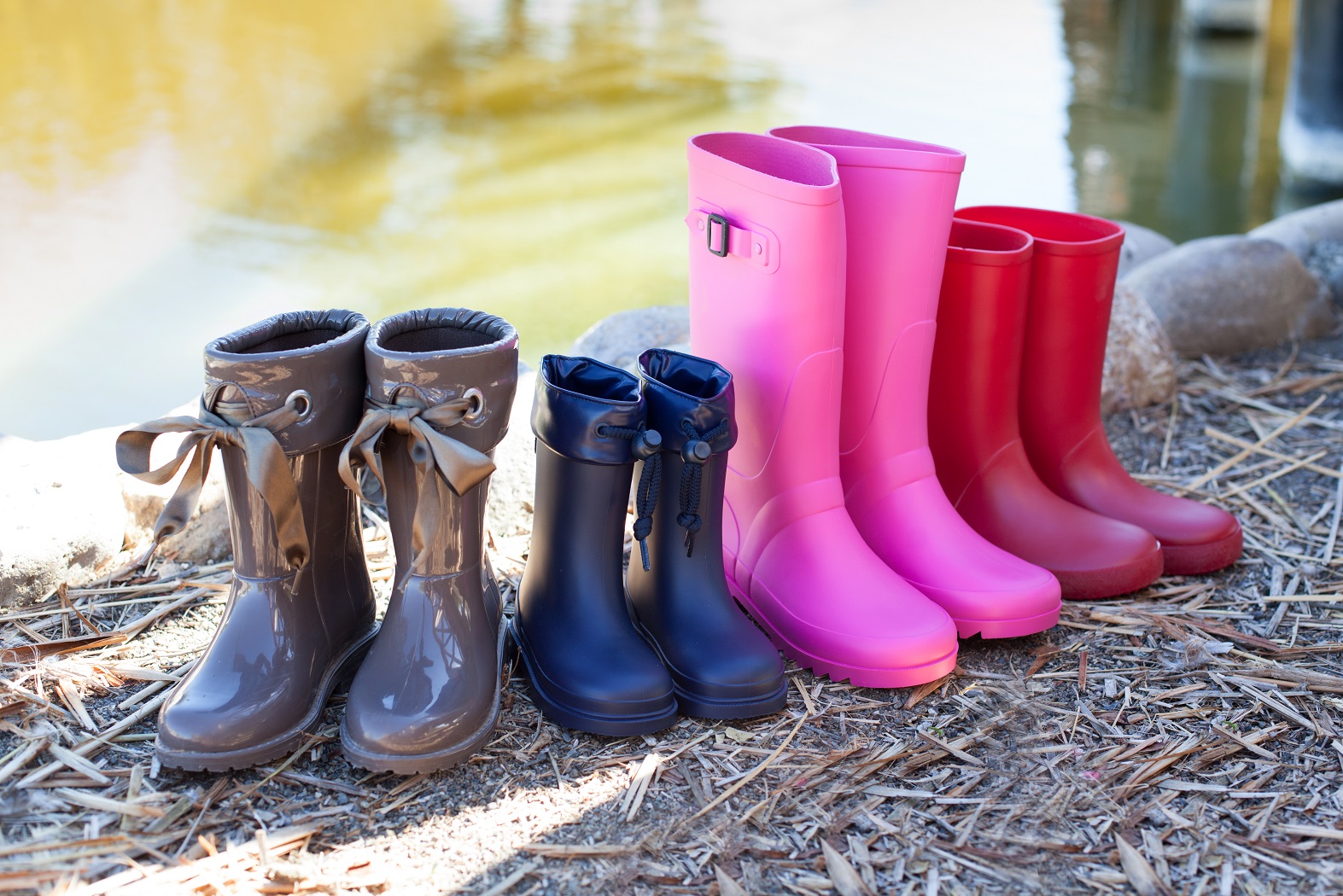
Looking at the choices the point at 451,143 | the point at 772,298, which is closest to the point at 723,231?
the point at 772,298

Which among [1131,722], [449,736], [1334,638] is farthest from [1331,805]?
[449,736]

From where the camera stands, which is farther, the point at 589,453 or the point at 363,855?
the point at 589,453

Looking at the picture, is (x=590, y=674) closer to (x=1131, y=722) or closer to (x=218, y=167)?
(x=1131, y=722)

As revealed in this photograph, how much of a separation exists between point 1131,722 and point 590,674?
0.79 meters

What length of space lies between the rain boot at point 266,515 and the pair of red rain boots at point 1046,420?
1030mm

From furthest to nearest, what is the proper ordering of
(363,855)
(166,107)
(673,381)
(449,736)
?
(166,107) < (673,381) < (449,736) < (363,855)

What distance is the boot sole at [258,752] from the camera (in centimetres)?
140

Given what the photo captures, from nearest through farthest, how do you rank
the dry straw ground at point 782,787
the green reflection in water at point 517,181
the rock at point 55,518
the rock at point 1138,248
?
the dry straw ground at point 782,787, the rock at point 55,518, the rock at point 1138,248, the green reflection in water at point 517,181

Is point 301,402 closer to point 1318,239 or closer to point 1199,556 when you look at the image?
point 1199,556

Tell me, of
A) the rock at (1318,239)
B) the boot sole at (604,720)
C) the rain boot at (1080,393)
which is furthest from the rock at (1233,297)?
the boot sole at (604,720)

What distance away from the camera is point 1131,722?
163 cm

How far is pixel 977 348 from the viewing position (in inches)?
75.8

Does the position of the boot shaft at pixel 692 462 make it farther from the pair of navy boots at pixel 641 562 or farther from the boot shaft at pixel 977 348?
the boot shaft at pixel 977 348

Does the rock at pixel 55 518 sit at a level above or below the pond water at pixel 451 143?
below
